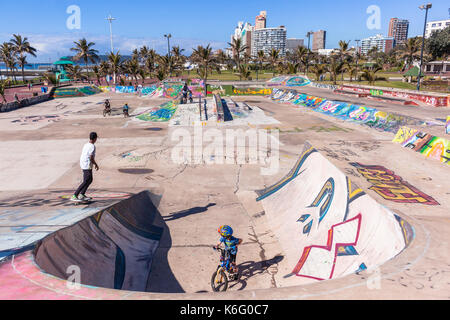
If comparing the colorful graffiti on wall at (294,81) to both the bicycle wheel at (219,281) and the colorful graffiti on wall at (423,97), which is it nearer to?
the colorful graffiti on wall at (423,97)

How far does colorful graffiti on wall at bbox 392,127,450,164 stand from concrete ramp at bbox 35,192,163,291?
1332 cm

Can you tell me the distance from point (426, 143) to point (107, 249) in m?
15.7

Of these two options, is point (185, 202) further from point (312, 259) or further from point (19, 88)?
point (19, 88)

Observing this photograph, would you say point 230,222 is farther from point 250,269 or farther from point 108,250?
point 108,250

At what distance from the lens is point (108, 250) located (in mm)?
6754

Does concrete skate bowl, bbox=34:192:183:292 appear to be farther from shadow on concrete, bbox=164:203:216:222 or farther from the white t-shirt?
the white t-shirt

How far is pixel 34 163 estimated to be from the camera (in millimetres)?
15305

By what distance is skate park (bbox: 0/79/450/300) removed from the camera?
14.5 ft

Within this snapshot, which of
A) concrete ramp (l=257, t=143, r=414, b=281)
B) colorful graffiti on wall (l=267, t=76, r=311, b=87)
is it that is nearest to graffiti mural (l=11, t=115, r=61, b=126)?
concrete ramp (l=257, t=143, r=414, b=281)

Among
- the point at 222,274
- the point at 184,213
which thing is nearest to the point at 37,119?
the point at 184,213

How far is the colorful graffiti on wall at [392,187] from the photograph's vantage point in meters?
9.65

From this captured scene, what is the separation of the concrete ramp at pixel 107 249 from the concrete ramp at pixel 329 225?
3.68m
